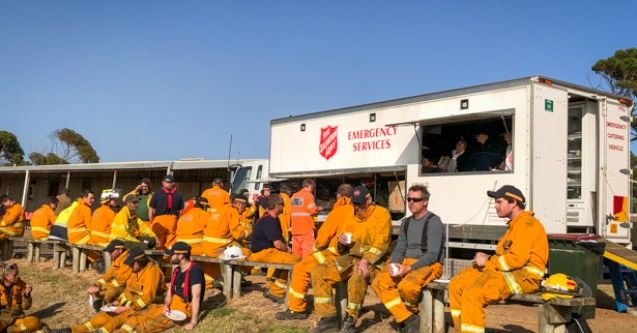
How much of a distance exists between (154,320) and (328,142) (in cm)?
635

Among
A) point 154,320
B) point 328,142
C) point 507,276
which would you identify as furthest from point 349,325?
point 328,142

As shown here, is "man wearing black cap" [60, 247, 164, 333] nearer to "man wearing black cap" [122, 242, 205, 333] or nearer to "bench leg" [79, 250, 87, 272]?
"man wearing black cap" [122, 242, 205, 333]

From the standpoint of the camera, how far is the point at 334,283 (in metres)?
6.42

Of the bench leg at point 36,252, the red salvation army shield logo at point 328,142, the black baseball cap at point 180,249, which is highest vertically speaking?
the red salvation army shield logo at point 328,142

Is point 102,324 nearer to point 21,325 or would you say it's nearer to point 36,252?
point 21,325

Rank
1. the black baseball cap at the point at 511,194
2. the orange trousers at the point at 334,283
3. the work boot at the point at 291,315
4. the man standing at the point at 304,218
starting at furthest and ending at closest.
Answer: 1. the man standing at the point at 304,218
2. the work boot at the point at 291,315
3. the orange trousers at the point at 334,283
4. the black baseball cap at the point at 511,194

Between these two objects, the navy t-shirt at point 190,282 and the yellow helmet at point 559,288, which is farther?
the navy t-shirt at point 190,282

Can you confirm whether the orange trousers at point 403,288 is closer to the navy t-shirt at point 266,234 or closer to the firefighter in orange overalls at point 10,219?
the navy t-shirt at point 266,234

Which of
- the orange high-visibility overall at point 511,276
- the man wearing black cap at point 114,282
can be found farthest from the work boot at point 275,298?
the orange high-visibility overall at point 511,276

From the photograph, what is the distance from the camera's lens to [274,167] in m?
14.0

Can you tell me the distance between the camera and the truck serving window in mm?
10102

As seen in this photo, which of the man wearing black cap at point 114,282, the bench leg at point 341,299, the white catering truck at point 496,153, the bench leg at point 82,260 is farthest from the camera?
the bench leg at point 82,260

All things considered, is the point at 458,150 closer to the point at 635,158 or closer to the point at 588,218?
the point at 588,218

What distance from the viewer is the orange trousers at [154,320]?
723 centimetres
